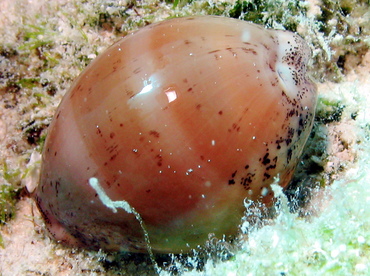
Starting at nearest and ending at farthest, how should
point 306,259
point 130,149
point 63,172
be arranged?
point 306,259 → point 130,149 → point 63,172

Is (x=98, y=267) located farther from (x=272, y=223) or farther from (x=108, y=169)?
(x=272, y=223)

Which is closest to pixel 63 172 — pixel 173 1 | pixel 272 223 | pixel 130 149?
pixel 130 149

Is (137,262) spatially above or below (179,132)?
below

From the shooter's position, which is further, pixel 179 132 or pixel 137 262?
pixel 137 262
